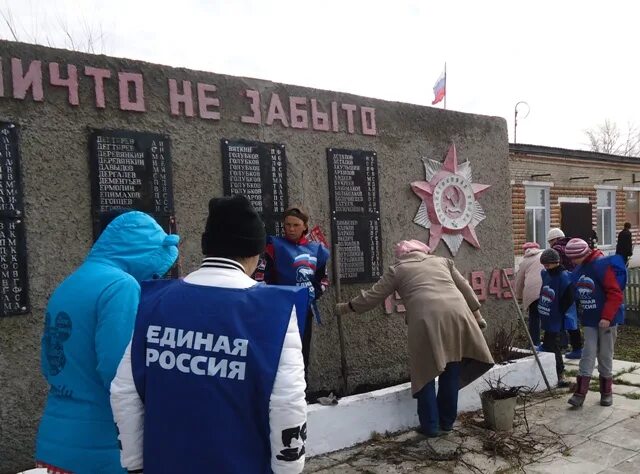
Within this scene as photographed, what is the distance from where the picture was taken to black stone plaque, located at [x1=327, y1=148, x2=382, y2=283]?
16.9 feet

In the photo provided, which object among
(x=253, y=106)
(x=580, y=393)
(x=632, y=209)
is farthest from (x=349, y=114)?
(x=632, y=209)

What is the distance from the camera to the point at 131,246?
2.27 metres

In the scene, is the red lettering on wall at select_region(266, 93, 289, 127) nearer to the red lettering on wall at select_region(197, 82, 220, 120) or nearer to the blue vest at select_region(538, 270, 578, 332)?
the red lettering on wall at select_region(197, 82, 220, 120)

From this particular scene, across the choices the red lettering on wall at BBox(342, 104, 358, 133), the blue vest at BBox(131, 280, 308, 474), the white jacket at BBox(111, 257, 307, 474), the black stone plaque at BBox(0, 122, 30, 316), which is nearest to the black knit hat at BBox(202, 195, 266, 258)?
the white jacket at BBox(111, 257, 307, 474)

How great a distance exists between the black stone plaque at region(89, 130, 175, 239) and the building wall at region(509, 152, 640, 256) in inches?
423

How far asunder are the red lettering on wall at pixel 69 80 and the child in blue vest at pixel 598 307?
423 centimetres

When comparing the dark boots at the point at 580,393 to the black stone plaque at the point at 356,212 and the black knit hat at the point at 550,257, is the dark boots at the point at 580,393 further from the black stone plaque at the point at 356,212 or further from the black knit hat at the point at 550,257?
the black stone plaque at the point at 356,212

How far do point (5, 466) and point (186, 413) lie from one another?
250cm

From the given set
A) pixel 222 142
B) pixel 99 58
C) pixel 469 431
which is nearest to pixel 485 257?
pixel 469 431

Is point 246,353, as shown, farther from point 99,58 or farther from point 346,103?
point 346,103

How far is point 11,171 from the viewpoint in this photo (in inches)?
138

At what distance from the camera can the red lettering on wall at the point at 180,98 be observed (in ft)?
13.8

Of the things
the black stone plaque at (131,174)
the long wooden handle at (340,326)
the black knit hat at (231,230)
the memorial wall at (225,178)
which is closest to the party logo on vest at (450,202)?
the memorial wall at (225,178)

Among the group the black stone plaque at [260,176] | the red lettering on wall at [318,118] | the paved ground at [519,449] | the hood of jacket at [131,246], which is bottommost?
the paved ground at [519,449]
